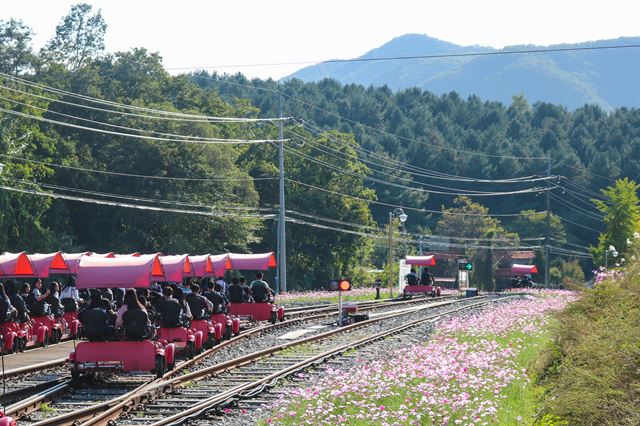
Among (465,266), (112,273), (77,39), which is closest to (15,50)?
(77,39)

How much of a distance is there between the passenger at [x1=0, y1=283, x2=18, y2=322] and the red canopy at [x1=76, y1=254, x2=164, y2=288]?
4.51 meters

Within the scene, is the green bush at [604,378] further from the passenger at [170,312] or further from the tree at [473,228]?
the tree at [473,228]

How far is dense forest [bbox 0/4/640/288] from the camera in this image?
79.2 m

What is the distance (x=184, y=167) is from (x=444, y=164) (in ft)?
304

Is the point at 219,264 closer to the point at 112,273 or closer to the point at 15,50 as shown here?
the point at 112,273

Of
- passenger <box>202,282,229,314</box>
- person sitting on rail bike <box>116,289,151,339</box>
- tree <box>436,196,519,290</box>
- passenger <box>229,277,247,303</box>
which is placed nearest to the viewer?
person sitting on rail bike <box>116,289,151,339</box>

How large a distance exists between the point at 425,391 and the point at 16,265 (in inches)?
637

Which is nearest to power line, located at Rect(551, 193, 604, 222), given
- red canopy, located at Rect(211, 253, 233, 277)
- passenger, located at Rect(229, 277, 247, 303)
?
red canopy, located at Rect(211, 253, 233, 277)

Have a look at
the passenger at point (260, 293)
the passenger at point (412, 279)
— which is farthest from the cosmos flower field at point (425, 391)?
the passenger at point (412, 279)

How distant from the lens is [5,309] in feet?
84.6

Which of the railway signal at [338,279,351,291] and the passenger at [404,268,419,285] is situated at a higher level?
the railway signal at [338,279,351,291]

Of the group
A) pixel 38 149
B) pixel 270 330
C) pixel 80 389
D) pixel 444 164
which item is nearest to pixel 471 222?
→ pixel 444 164

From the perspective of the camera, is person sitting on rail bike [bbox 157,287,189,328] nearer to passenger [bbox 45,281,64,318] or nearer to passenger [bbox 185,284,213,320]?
passenger [bbox 185,284,213,320]

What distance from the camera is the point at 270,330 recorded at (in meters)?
34.7
